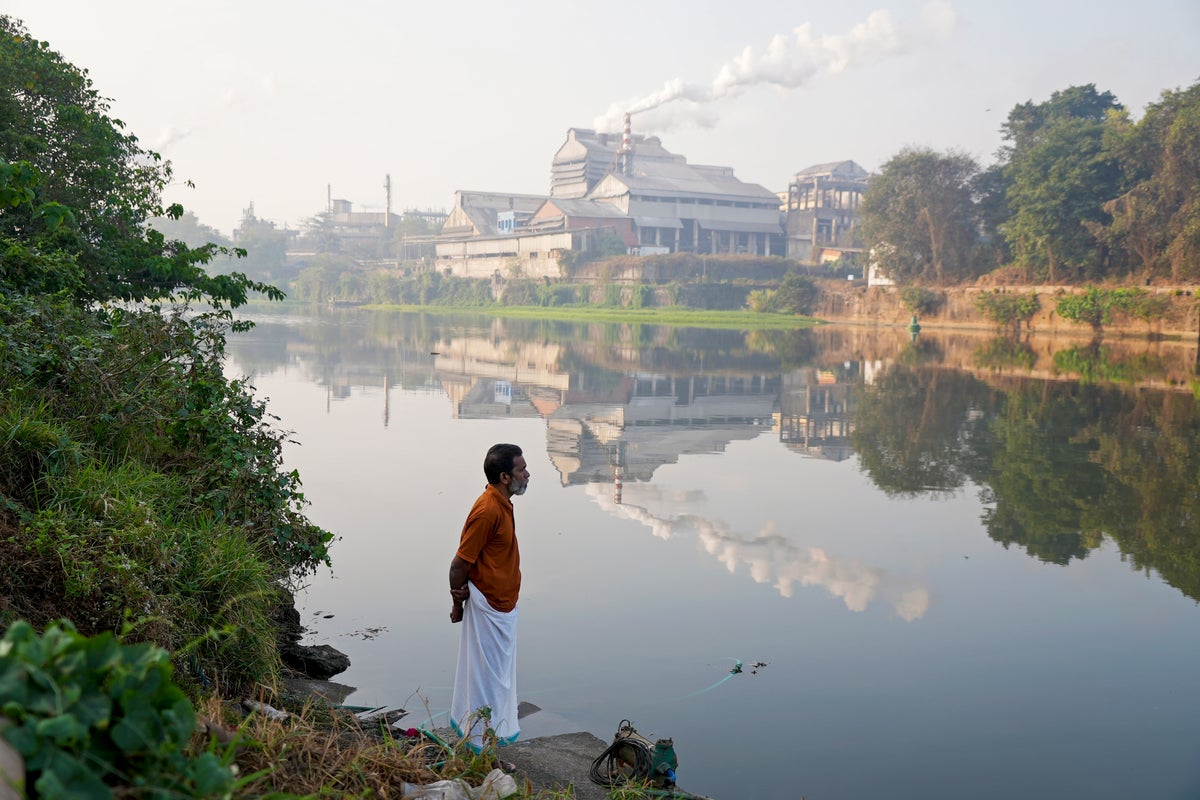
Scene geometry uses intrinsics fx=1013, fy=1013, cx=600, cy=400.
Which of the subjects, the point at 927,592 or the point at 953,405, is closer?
the point at 927,592

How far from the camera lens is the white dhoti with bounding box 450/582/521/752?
3.74m

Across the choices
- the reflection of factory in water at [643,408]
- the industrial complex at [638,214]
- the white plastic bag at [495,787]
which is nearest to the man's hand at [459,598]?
the white plastic bag at [495,787]

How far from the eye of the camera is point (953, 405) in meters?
14.9

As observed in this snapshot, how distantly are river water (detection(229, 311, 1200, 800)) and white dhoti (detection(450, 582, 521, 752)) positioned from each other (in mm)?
174

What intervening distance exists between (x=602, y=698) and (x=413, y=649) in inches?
42.3

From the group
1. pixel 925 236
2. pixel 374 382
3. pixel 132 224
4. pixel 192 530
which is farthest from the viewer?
pixel 925 236

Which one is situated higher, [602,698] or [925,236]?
[925,236]

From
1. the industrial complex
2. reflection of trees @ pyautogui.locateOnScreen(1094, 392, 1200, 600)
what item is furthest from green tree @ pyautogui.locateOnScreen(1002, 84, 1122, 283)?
reflection of trees @ pyautogui.locateOnScreen(1094, 392, 1200, 600)

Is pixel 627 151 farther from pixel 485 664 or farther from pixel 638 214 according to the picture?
pixel 485 664

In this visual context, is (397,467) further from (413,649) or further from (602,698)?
(602,698)

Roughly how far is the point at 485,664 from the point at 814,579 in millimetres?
3172

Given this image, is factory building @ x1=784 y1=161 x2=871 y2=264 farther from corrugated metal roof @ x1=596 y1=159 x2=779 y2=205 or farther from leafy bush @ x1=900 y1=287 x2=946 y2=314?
leafy bush @ x1=900 y1=287 x2=946 y2=314

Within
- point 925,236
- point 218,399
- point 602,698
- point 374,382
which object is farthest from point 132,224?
point 925,236

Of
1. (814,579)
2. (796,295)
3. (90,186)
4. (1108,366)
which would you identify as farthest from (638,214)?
(814,579)
